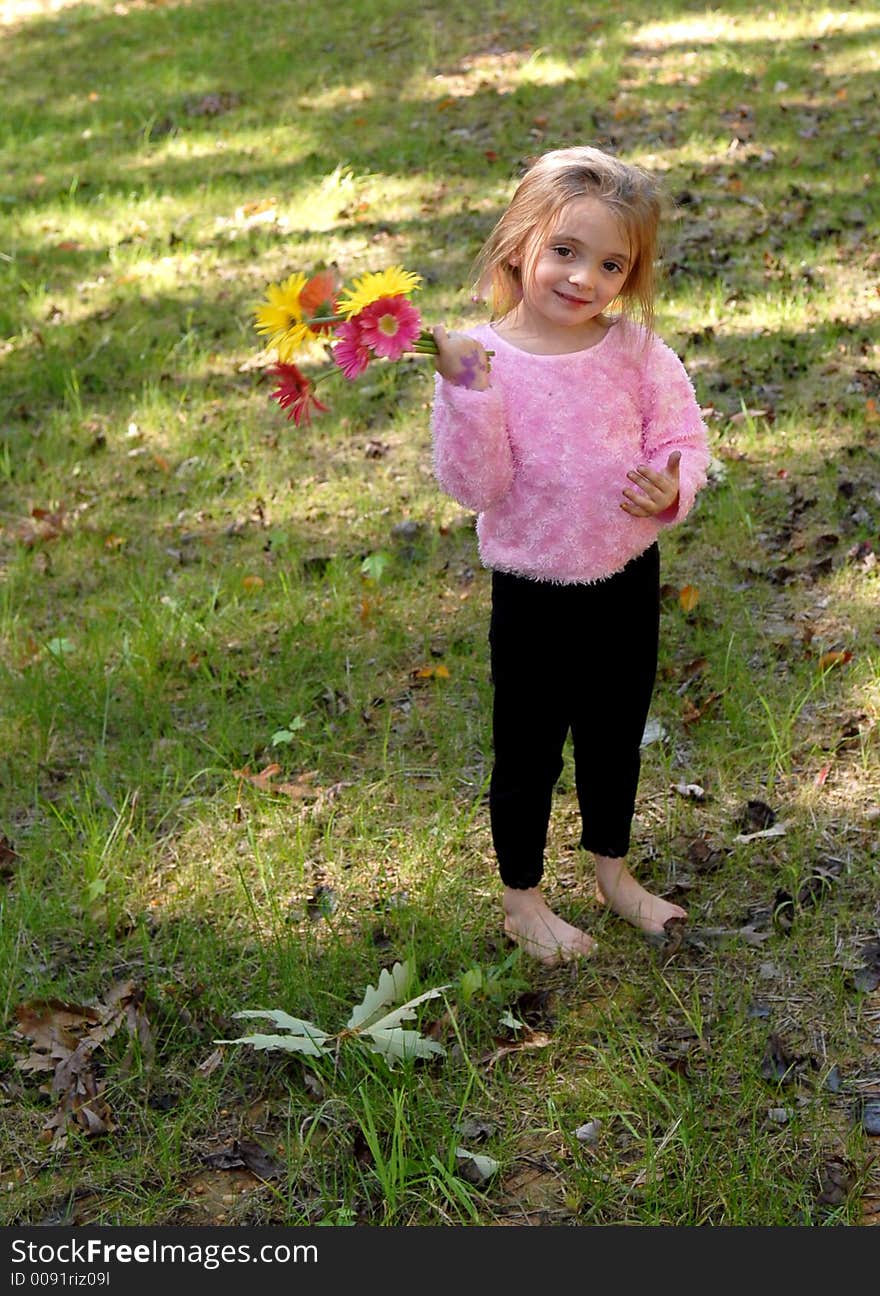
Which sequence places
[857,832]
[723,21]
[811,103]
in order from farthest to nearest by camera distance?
1. [723,21]
2. [811,103]
3. [857,832]

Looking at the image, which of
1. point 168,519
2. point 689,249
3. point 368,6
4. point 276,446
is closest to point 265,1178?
point 168,519

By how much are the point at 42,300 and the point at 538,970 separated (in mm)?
4952

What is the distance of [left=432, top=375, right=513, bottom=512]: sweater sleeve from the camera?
236cm

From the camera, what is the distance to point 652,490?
246cm

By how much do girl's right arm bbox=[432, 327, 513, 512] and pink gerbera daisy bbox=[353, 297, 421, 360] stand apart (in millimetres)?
160

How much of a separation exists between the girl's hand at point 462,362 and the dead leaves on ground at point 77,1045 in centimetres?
149

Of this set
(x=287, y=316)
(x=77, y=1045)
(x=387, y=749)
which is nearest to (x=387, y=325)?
(x=287, y=316)

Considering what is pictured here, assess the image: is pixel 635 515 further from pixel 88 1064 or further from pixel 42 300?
pixel 42 300

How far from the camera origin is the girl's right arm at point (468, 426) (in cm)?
232

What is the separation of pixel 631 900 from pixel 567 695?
1.98ft

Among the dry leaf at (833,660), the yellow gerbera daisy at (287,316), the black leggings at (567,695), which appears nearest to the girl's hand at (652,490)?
the black leggings at (567,695)

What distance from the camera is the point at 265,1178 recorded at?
2504 millimetres

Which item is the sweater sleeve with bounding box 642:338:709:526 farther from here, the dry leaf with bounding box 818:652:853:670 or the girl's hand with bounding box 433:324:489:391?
the dry leaf with bounding box 818:652:853:670

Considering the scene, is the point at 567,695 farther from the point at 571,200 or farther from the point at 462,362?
the point at 571,200
